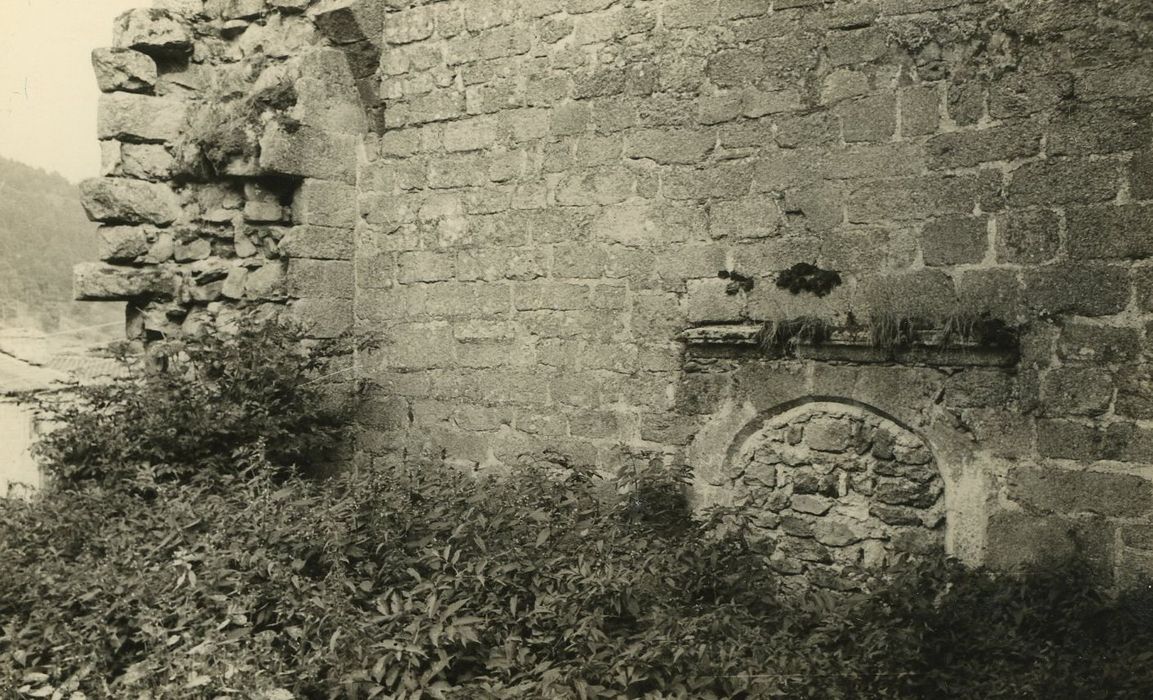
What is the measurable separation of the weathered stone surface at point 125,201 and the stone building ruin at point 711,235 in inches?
1.0

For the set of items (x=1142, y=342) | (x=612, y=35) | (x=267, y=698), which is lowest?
(x=267, y=698)

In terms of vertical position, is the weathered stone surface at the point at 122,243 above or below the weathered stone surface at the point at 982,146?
below

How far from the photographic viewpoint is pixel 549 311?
5750 mm

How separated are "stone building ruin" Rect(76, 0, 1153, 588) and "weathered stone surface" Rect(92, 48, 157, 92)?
0.03 meters

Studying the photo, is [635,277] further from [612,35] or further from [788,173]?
[612,35]

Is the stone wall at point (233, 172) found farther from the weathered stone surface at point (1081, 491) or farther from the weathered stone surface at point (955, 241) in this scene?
the weathered stone surface at point (1081, 491)

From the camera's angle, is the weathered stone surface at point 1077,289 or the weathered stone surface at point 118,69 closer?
the weathered stone surface at point 1077,289

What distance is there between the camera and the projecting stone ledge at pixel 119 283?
638cm

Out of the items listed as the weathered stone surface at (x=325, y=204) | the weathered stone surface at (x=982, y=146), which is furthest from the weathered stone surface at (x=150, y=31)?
the weathered stone surface at (x=982, y=146)

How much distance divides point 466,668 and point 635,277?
8.03ft

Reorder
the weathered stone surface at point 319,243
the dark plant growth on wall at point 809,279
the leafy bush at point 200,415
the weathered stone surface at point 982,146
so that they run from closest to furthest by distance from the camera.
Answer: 1. the weathered stone surface at point 982,146
2. the dark plant growth on wall at point 809,279
3. the leafy bush at point 200,415
4. the weathered stone surface at point 319,243

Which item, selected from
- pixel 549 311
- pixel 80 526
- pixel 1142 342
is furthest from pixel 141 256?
pixel 1142 342

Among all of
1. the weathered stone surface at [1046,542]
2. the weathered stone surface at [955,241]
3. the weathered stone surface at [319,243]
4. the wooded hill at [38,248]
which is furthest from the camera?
the wooded hill at [38,248]

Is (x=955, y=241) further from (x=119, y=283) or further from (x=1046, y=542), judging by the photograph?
(x=119, y=283)
